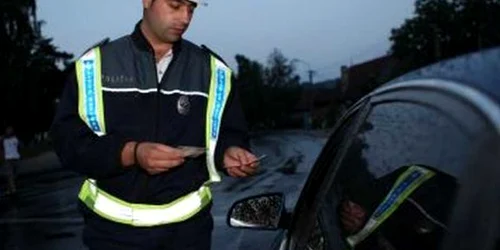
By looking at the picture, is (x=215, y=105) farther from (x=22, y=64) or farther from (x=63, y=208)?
(x=22, y=64)

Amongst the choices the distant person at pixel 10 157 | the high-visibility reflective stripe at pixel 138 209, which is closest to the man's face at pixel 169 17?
the high-visibility reflective stripe at pixel 138 209

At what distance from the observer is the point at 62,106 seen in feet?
11.2

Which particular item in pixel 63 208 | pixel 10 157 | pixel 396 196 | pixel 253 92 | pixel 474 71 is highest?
pixel 474 71

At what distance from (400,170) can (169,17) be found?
1515 mm

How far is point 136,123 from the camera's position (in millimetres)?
3379

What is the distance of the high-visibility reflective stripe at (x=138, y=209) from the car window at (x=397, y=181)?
714 millimetres

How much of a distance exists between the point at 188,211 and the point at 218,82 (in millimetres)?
533

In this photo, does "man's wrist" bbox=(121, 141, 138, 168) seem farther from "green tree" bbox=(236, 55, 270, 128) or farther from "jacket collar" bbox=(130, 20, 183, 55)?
"green tree" bbox=(236, 55, 270, 128)

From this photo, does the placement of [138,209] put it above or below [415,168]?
below

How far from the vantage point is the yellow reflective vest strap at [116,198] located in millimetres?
3371

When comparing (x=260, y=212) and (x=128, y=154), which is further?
(x=260, y=212)

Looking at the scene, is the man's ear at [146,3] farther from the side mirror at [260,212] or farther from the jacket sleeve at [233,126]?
the side mirror at [260,212]

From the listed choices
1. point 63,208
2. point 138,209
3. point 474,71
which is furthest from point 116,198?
point 63,208

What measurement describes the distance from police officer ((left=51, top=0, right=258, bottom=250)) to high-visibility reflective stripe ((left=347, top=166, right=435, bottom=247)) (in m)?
1.00
